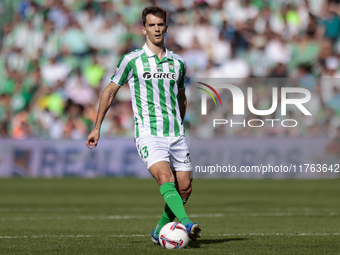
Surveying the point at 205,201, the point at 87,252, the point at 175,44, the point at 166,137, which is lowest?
the point at 205,201

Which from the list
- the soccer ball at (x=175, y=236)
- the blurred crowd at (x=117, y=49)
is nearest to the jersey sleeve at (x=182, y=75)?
the soccer ball at (x=175, y=236)

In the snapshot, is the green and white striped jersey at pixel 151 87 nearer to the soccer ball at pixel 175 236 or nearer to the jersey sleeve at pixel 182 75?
the jersey sleeve at pixel 182 75

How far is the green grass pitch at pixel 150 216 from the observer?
5.54m

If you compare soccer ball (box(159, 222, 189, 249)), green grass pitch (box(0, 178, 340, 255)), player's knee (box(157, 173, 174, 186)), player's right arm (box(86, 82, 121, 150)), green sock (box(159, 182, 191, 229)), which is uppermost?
player's right arm (box(86, 82, 121, 150))

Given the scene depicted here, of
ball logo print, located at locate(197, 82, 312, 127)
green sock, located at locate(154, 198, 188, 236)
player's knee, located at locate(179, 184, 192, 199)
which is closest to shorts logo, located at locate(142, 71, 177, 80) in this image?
player's knee, located at locate(179, 184, 192, 199)

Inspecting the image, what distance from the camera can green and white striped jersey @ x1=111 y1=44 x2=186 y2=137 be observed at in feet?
17.7

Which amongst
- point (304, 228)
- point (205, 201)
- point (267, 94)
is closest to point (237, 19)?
point (267, 94)

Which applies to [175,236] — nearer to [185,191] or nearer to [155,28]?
[185,191]

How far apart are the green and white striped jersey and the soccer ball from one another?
0.84m

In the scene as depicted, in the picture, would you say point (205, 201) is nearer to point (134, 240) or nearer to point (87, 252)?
point (134, 240)

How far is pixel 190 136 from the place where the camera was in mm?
15820

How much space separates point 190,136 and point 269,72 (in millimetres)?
2997

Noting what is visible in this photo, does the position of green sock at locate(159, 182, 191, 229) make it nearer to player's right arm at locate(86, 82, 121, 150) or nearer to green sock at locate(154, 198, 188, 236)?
green sock at locate(154, 198, 188, 236)

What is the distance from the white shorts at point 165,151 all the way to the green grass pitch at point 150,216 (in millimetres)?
743
